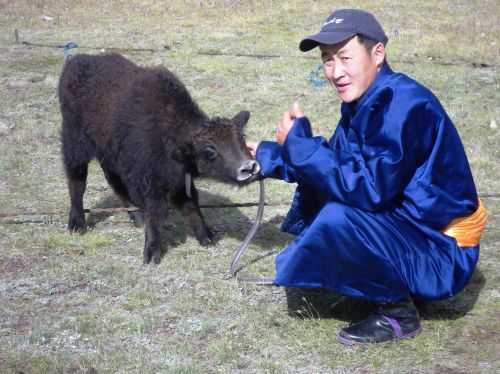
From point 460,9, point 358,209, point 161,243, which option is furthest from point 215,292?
point 460,9

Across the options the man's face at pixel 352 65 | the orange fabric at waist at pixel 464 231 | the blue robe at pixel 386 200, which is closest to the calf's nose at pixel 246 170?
the blue robe at pixel 386 200

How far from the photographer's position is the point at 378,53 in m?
3.97

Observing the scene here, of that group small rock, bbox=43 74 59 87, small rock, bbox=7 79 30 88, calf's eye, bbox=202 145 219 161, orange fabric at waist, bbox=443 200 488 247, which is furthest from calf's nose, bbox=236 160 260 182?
small rock, bbox=7 79 30 88

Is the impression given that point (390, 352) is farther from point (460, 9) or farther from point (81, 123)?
point (460, 9)

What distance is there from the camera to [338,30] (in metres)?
3.83

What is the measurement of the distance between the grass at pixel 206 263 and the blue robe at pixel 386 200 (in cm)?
39

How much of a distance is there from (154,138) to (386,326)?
7.50 ft

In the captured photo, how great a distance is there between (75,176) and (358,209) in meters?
3.13

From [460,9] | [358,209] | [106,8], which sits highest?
[358,209]

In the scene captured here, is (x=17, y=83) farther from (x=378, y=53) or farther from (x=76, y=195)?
(x=378, y=53)

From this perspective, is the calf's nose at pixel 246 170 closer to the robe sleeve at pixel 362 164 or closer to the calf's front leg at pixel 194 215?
the calf's front leg at pixel 194 215

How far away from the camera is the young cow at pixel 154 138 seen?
213 inches

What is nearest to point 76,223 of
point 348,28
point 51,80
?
point 348,28

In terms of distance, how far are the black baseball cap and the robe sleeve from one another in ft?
1.41
